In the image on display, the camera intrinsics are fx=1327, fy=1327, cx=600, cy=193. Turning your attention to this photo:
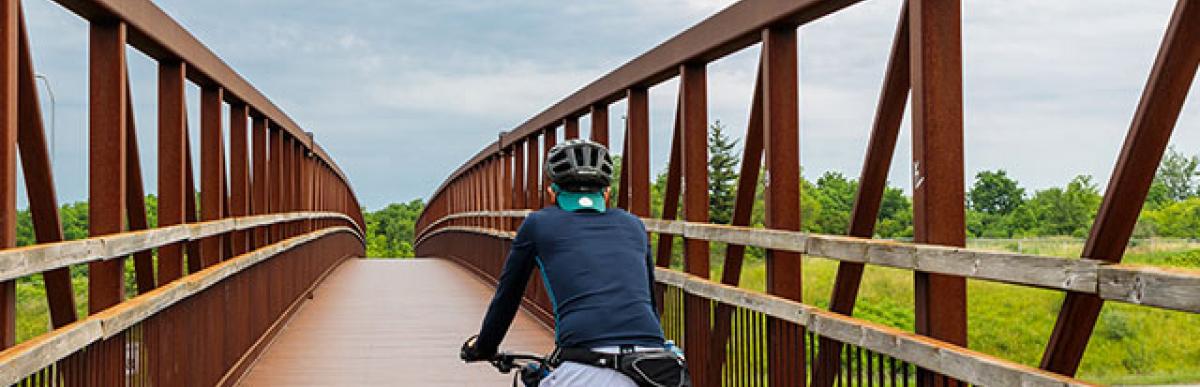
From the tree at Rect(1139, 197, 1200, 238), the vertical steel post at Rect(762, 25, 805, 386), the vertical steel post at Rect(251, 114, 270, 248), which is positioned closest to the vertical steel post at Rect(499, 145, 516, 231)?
the vertical steel post at Rect(251, 114, 270, 248)

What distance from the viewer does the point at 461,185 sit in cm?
2528

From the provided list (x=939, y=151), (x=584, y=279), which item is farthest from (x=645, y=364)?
(x=939, y=151)

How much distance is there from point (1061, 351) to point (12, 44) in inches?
130

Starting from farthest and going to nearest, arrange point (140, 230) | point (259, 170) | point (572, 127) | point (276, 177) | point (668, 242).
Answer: point (276, 177) → point (572, 127) → point (259, 170) → point (668, 242) → point (140, 230)

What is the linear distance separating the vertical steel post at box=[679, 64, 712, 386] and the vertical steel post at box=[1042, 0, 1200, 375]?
401 centimetres

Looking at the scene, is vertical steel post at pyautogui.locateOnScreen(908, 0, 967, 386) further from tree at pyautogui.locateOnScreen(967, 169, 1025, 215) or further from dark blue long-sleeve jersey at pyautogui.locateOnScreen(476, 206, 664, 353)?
tree at pyautogui.locateOnScreen(967, 169, 1025, 215)

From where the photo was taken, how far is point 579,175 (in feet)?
12.2

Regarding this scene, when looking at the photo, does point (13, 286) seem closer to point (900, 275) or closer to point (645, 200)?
point (645, 200)

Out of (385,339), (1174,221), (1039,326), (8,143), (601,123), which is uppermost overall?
(601,123)

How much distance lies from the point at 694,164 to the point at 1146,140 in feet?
14.1

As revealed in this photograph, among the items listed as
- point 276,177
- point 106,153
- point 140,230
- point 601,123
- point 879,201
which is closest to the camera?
point 879,201

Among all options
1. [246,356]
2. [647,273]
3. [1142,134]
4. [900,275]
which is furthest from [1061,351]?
[900,275]

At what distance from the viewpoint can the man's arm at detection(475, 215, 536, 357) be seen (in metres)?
3.74

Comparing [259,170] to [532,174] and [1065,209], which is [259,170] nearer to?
[532,174]
